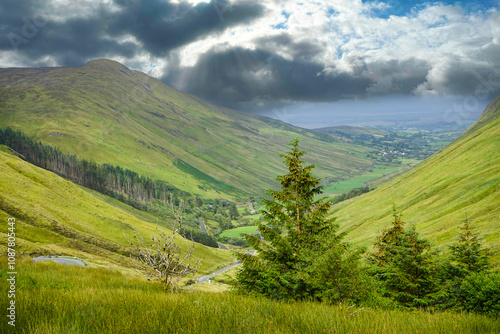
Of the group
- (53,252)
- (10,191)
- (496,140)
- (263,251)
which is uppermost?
(496,140)

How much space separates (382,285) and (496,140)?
185635 mm

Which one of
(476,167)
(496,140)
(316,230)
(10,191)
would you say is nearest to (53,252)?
(10,191)

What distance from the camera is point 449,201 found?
110 meters

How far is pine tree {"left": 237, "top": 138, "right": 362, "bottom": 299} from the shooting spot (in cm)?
1499

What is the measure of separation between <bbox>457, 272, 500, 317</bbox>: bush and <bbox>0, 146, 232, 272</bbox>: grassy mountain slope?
71.3 meters

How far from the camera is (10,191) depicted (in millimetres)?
96938

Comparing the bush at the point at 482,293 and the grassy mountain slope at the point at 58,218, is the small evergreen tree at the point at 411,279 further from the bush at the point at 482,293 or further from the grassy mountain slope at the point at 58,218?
the grassy mountain slope at the point at 58,218

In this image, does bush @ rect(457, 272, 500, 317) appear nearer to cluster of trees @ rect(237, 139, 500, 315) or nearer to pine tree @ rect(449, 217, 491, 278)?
cluster of trees @ rect(237, 139, 500, 315)

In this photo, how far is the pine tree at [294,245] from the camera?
1499 centimetres

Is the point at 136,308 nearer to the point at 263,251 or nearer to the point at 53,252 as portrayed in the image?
the point at 263,251

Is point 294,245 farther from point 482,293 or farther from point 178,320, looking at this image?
point 178,320

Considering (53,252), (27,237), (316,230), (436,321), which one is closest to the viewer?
(436,321)

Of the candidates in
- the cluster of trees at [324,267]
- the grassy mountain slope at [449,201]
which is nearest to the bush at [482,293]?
the cluster of trees at [324,267]

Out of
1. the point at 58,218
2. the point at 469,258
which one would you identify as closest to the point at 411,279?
the point at 469,258
